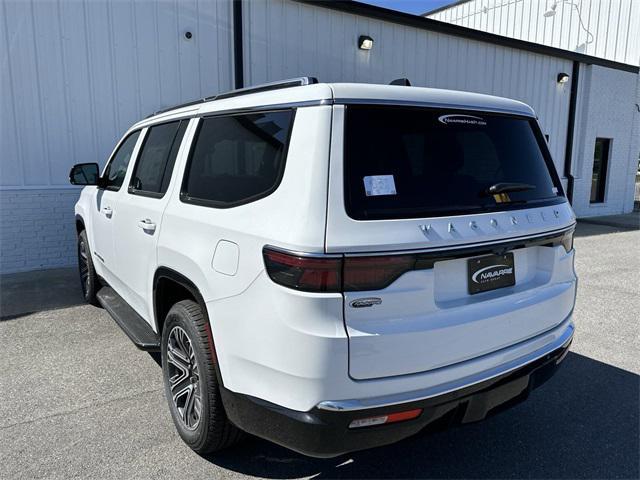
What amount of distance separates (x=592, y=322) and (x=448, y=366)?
3.68m

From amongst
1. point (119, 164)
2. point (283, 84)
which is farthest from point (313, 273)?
point (119, 164)

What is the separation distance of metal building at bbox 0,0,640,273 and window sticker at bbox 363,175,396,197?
6.73 m

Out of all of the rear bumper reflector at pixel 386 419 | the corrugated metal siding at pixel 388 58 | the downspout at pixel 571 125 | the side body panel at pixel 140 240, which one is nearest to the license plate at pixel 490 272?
the rear bumper reflector at pixel 386 419

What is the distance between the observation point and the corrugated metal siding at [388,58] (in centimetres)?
890

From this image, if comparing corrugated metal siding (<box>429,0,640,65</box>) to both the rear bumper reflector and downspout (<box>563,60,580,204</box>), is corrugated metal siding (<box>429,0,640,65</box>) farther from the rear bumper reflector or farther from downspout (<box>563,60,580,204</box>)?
the rear bumper reflector

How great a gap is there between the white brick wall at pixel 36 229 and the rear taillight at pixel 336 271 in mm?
6697

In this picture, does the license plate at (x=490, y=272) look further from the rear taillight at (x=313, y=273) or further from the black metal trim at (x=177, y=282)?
the black metal trim at (x=177, y=282)

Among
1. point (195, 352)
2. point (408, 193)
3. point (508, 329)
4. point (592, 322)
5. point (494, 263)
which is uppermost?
point (408, 193)

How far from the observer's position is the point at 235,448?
278 centimetres

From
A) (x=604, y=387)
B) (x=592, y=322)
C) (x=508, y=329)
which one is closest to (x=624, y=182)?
(x=592, y=322)

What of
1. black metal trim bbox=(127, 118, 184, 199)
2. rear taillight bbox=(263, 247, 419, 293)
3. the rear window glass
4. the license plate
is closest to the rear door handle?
black metal trim bbox=(127, 118, 184, 199)

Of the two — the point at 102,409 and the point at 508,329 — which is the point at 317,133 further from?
the point at 102,409

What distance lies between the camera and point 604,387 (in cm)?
356

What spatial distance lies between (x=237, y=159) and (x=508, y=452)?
7.36 feet
